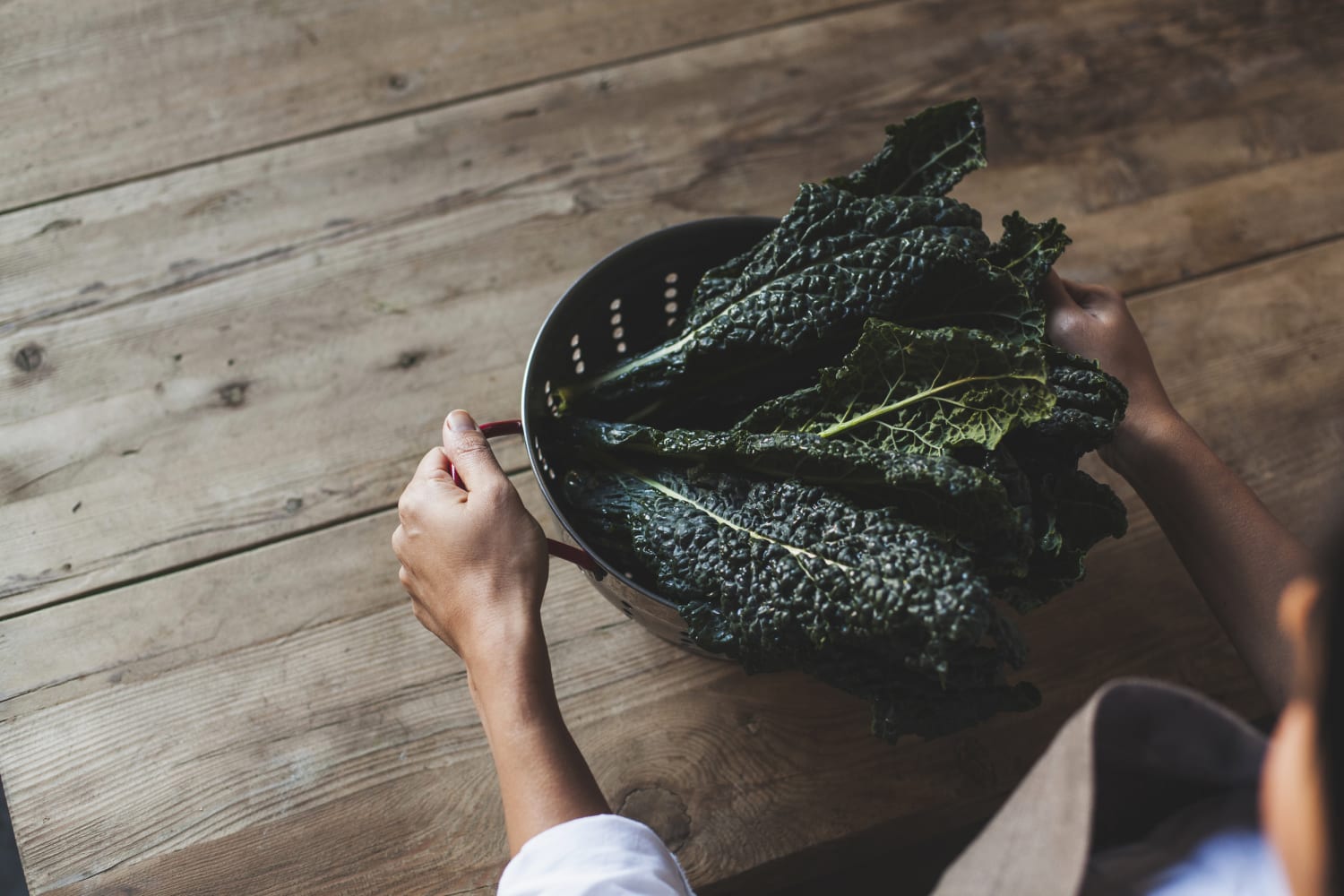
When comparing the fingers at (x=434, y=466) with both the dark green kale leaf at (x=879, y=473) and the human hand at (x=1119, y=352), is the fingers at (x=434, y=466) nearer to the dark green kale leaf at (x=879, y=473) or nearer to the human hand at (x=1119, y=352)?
the dark green kale leaf at (x=879, y=473)

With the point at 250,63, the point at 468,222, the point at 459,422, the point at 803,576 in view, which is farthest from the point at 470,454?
the point at 250,63

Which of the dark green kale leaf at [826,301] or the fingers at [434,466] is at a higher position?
the dark green kale leaf at [826,301]

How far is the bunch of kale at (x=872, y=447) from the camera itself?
0.58 meters

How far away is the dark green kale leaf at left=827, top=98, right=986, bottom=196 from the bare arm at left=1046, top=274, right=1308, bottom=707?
14 centimetres

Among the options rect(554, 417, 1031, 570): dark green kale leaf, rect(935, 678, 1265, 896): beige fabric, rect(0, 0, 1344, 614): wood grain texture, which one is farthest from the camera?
rect(0, 0, 1344, 614): wood grain texture

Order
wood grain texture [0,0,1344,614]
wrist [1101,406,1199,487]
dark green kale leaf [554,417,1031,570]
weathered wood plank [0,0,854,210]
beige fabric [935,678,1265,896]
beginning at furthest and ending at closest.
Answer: weathered wood plank [0,0,854,210]
wood grain texture [0,0,1344,614]
wrist [1101,406,1199,487]
dark green kale leaf [554,417,1031,570]
beige fabric [935,678,1265,896]

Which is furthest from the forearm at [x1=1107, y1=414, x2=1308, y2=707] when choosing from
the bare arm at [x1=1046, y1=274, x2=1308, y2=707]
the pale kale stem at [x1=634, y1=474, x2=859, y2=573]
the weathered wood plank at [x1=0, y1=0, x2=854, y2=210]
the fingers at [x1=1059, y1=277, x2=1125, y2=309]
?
the weathered wood plank at [x1=0, y1=0, x2=854, y2=210]

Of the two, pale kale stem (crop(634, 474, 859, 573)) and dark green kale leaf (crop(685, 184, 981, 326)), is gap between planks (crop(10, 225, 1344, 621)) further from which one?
dark green kale leaf (crop(685, 184, 981, 326))

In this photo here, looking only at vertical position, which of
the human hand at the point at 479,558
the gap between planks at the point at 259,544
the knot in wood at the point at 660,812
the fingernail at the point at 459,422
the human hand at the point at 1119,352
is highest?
the human hand at the point at 1119,352

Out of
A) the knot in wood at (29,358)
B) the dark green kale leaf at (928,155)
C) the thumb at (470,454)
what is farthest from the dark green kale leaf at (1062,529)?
the knot in wood at (29,358)

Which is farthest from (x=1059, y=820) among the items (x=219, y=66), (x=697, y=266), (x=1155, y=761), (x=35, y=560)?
(x=219, y=66)

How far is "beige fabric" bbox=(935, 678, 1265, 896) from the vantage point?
0.45 m

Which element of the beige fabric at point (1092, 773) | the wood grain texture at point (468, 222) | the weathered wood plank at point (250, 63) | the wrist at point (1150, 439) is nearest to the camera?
the beige fabric at point (1092, 773)

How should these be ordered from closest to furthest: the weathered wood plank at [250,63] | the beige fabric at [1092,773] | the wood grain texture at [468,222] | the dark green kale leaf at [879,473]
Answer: the beige fabric at [1092,773] < the dark green kale leaf at [879,473] < the wood grain texture at [468,222] < the weathered wood plank at [250,63]
